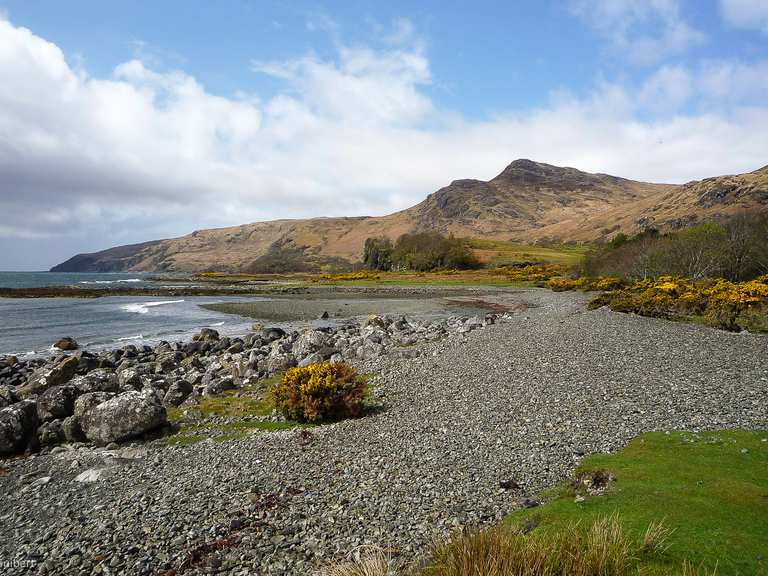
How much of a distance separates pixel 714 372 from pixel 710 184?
199624 millimetres

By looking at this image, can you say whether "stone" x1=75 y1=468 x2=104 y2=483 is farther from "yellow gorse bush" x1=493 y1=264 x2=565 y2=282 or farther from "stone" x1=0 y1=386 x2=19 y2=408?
"yellow gorse bush" x1=493 y1=264 x2=565 y2=282

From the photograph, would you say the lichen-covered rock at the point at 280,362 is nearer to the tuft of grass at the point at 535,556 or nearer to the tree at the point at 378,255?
the tuft of grass at the point at 535,556

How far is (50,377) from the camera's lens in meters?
21.5

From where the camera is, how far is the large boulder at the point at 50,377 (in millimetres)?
20734

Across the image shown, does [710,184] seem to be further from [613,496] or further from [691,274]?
[613,496]

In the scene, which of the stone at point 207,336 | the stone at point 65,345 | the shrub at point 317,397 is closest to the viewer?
the shrub at point 317,397

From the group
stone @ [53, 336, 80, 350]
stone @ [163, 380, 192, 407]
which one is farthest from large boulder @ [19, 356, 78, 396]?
stone @ [53, 336, 80, 350]

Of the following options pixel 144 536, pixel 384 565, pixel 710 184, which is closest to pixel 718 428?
pixel 384 565

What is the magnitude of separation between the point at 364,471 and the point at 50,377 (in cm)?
1945

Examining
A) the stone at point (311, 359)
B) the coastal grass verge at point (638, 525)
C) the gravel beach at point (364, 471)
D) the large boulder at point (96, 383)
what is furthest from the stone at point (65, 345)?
the coastal grass verge at point (638, 525)

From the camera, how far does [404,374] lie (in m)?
18.5

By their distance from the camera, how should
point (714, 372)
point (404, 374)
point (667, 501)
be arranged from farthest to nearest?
point (404, 374) → point (714, 372) → point (667, 501)

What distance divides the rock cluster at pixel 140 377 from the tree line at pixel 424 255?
9053cm

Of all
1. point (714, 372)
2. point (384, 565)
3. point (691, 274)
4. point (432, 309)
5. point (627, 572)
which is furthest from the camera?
point (432, 309)
